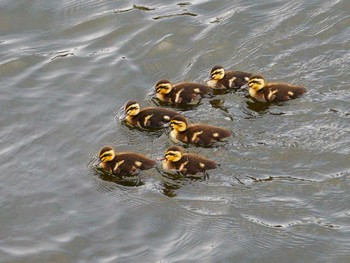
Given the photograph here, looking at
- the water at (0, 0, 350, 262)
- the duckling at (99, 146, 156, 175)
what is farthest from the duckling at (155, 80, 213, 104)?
the duckling at (99, 146, 156, 175)

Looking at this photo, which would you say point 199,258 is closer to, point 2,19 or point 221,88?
point 221,88

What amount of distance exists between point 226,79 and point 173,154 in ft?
4.46

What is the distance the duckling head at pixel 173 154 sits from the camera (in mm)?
7416

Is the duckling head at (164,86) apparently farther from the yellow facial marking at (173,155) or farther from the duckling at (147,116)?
the yellow facial marking at (173,155)

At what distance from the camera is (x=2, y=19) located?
10.2 m

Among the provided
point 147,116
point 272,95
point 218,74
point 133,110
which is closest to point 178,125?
point 147,116

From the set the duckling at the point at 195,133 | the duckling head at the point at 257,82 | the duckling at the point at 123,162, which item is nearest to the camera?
the duckling at the point at 123,162

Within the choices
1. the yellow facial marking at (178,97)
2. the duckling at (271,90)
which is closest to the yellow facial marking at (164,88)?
the yellow facial marking at (178,97)

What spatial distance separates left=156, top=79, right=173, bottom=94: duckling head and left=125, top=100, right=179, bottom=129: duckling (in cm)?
26

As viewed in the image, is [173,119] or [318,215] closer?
[318,215]

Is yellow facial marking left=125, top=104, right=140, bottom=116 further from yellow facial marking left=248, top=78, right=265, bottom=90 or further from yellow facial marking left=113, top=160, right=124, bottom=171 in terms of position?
yellow facial marking left=248, top=78, right=265, bottom=90

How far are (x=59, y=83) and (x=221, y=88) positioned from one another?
1.71 m

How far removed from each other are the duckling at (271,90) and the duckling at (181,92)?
1.53 feet

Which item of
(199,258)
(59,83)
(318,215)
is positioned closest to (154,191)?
(199,258)
